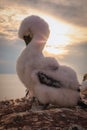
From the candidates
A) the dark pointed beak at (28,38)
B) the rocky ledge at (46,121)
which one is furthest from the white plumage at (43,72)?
the rocky ledge at (46,121)

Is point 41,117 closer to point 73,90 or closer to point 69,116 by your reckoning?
point 69,116

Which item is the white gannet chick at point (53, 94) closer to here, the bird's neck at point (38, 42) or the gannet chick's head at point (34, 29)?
the bird's neck at point (38, 42)

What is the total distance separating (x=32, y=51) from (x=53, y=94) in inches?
58.1

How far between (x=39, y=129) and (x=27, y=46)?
14.6 feet

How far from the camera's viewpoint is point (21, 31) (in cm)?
1251

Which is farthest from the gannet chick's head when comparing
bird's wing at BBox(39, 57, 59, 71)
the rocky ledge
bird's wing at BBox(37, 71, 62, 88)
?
the rocky ledge

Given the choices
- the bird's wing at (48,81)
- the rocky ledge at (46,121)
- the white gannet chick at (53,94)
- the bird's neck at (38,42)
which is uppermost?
the bird's neck at (38,42)

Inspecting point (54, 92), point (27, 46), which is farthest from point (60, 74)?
point (27, 46)

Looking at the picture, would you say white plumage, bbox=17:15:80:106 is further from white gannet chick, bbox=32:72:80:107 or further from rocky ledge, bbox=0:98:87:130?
rocky ledge, bbox=0:98:87:130

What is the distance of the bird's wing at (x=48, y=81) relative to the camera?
1166cm

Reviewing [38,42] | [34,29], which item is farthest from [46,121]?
[34,29]

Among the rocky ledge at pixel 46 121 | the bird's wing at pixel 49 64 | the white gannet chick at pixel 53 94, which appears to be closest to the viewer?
the rocky ledge at pixel 46 121

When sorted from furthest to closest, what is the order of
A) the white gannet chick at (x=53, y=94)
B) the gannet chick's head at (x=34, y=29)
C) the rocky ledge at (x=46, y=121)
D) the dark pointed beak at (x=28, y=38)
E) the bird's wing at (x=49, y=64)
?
the dark pointed beak at (x=28, y=38) < the gannet chick's head at (x=34, y=29) < the bird's wing at (x=49, y=64) < the white gannet chick at (x=53, y=94) < the rocky ledge at (x=46, y=121)

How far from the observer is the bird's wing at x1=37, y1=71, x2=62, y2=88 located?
38.3 ft
